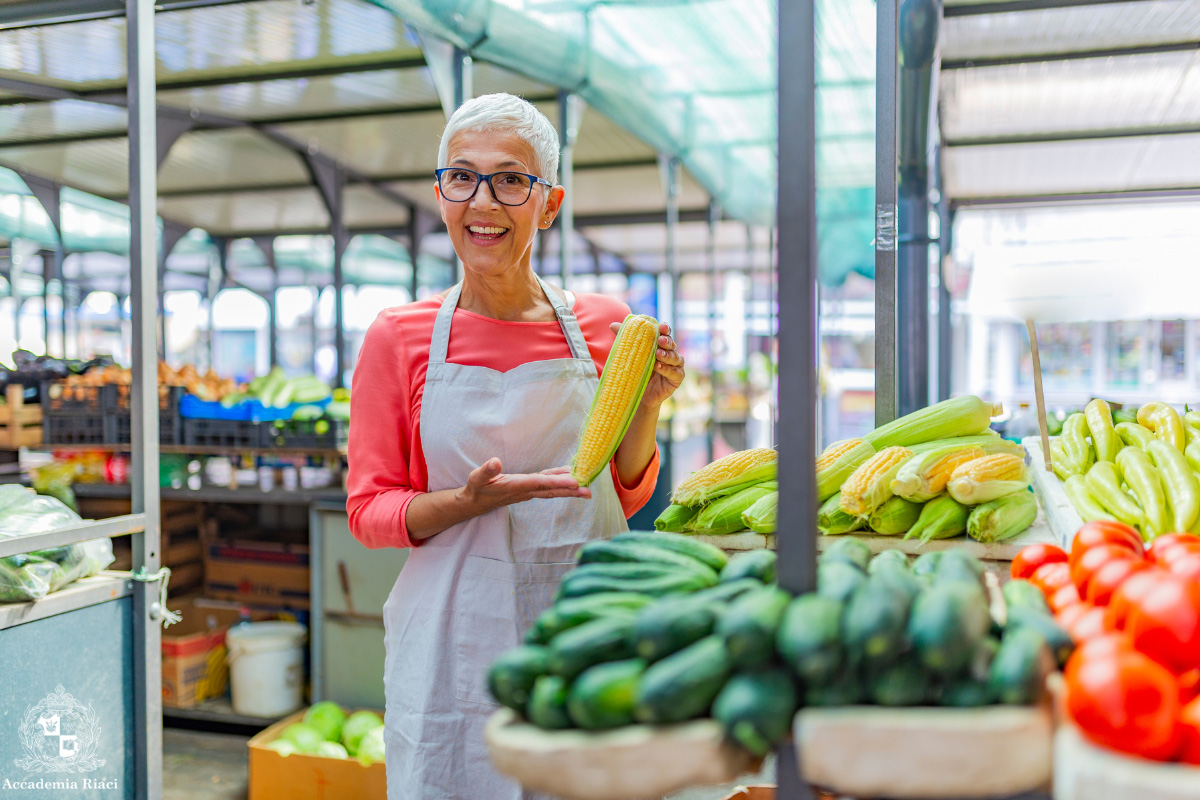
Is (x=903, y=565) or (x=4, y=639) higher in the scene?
(x=903, y=565)

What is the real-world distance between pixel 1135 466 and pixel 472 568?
5.03 feet

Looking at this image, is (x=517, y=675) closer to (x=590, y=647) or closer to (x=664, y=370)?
(x=590, y=647)

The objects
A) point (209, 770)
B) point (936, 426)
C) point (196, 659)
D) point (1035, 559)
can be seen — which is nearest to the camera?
point (1035, 559)

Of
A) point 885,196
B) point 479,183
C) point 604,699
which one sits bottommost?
point 604,699

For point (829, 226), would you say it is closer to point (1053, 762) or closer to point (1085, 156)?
point (1085, 156)

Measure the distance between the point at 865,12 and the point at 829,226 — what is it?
2.75 m

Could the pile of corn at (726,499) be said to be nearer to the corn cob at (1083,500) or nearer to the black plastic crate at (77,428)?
the corn cob at (1083,500)

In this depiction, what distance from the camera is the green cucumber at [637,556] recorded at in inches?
42.4

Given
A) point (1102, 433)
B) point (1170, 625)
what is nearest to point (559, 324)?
point (1170, 625)

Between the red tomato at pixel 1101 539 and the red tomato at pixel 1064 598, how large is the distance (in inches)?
2.2

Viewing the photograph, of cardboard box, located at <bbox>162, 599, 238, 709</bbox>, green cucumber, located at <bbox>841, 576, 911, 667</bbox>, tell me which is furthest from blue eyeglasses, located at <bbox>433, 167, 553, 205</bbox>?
cardboard box, located at <bbox>162, 599, 238, 709</bbox>

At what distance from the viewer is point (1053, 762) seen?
2.59ft

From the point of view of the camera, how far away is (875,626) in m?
0.82

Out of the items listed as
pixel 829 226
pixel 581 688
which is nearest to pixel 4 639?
pixel 581 688
